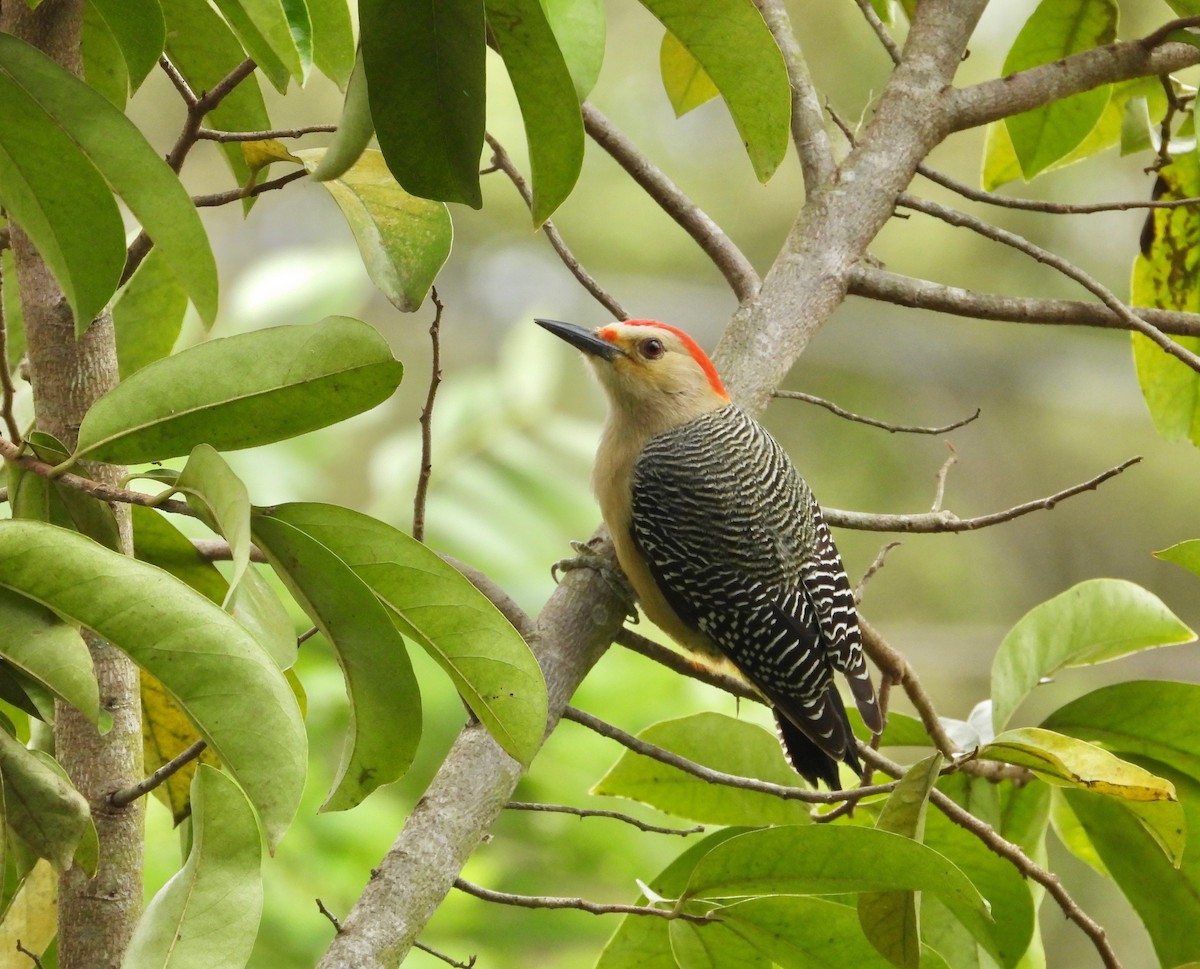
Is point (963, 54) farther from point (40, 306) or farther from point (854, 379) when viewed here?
point (854, 379)

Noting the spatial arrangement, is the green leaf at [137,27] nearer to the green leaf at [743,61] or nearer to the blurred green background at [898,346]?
the green leaf at [743,61]

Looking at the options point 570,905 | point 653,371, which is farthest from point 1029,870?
point 653,371

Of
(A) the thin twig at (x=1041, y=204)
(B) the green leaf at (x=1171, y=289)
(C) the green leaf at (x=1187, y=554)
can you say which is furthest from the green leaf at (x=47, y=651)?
(B) the green leaf at (x=1171, y=289)

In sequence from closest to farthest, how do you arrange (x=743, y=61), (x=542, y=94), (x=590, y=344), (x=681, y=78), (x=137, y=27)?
(x=542, y=94) → (x=137, y=27) → (x=743, y=61) → (x=681, y=78) → (x=590, y=344)

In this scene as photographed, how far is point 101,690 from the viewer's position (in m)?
1.34

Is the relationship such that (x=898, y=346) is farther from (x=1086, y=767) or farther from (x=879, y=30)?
(x=1086, y=767)

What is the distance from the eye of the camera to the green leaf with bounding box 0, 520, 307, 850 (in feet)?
3.33

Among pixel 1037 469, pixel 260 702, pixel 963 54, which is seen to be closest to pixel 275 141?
pixel 260 702

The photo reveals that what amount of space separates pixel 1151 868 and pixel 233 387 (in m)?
1.50

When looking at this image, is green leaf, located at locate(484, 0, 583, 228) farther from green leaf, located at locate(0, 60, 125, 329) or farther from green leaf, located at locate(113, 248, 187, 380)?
green leaf, located at locate(113, 248, 187, 380)

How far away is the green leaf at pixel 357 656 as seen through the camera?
1.17m

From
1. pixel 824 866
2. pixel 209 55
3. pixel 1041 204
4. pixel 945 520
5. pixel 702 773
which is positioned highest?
pixel 1041 204

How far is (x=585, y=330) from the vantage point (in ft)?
10.8

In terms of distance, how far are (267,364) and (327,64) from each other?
44 centimetres
